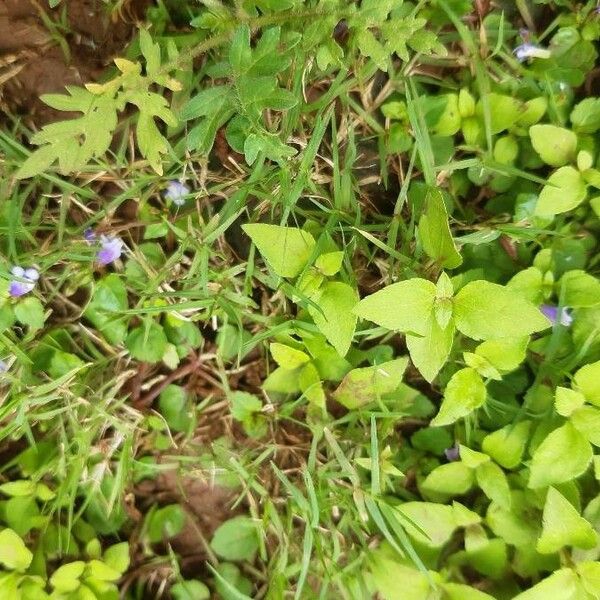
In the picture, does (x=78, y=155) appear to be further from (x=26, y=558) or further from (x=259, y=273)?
(x=26, y=558)

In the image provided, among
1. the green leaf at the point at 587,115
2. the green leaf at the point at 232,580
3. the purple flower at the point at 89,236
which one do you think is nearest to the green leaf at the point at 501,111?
the green leaf at the point at 587,115

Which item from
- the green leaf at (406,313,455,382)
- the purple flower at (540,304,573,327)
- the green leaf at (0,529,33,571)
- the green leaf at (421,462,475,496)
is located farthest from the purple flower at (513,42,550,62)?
the green leaf at (0,529,33,571)

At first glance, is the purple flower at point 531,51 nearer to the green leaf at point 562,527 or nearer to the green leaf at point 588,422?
the green leaf at point 588,422

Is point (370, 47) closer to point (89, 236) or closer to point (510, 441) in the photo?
point (89, 236)

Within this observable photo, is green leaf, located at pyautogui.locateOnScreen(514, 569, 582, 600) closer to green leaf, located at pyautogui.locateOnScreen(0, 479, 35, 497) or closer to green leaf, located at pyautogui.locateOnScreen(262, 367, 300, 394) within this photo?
green leaf, located at pyautogui.locateOnScreen(262, 367, 300, 394)

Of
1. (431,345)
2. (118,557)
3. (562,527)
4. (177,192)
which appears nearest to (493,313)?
(431,345)

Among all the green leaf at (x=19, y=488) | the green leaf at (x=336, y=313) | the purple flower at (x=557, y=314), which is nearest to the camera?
the green leaf at (x=336, y=313)

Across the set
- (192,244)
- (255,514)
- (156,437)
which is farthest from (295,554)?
(192,244)
